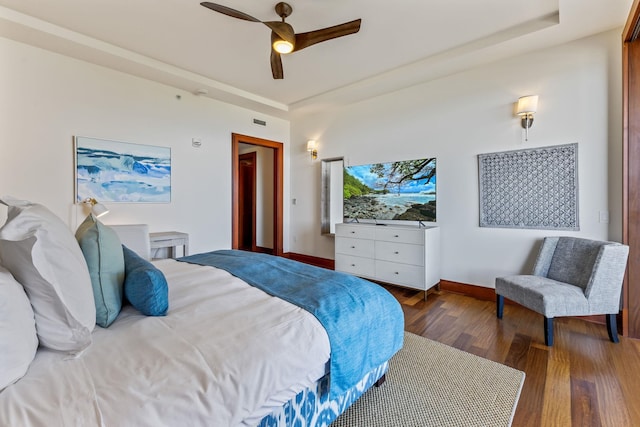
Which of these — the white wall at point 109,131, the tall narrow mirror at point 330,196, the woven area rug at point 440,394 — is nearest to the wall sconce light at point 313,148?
the tall narrow mirror at point 330,196

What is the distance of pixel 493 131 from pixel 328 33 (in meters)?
2.16

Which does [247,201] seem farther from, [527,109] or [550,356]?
[550,356]

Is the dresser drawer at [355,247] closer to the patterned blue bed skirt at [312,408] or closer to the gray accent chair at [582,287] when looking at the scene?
the gray accent chair at [582,287]

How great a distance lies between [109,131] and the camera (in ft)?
11.0

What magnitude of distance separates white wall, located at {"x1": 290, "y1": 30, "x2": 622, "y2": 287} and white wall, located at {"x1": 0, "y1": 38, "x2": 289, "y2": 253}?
192 cm

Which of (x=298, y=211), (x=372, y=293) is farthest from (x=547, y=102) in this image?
(x=298, y=211)

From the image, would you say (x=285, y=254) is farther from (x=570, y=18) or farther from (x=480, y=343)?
(x=570, y=18)

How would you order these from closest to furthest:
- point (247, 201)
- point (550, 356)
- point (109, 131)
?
point (550, 356) < point (109, 131) < point (247, 201)

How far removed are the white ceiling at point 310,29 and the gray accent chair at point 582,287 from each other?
195 cm

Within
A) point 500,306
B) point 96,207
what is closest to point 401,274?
point 500,306

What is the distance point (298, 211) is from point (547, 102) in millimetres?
3795

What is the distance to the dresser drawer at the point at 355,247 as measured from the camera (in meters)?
3.83

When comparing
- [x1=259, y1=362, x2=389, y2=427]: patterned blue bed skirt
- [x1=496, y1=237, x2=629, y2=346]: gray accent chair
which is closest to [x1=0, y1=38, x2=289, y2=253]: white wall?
[x1=259, y1=362, x2=389, y2=427]: patterned blue bed skirt

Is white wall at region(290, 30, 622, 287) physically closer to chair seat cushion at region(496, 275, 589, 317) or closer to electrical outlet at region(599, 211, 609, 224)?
electrical outlet at region(599, 211, 609, 224)
